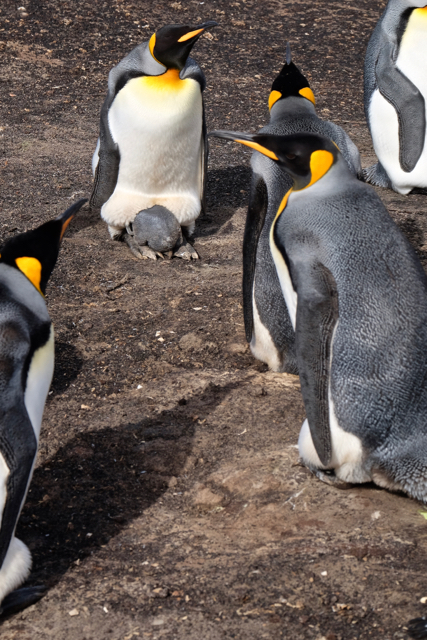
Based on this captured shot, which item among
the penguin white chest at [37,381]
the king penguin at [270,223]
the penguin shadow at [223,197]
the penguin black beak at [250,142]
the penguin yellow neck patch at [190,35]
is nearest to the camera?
the penguin white chest at [37,381]

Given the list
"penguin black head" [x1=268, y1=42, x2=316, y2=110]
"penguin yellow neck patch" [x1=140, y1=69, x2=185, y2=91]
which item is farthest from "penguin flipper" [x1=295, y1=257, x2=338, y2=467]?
"penguin yellow neck patch" [x1=140, y1=69, x2=185, y2=91]

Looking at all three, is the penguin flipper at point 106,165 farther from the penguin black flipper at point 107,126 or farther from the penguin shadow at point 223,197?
the penguin shadow at point 223,197

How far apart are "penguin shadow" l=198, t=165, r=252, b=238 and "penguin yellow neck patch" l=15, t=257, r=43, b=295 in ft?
9.98

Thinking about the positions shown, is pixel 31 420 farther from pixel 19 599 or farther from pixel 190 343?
pixel 190 343

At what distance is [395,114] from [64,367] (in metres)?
3.86

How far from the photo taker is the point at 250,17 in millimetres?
9984

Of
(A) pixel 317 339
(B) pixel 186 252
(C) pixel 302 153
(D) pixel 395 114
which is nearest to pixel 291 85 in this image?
(C) pixel 302 153

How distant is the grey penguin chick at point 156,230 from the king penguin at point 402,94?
216 cm

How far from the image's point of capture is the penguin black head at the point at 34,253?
266 cm

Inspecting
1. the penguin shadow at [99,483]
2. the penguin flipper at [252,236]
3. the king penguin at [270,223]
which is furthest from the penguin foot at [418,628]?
the penguin flipper at [252,236]

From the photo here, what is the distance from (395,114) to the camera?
6.34 m

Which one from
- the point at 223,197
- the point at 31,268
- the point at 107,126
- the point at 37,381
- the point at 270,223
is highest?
the point at 31,268

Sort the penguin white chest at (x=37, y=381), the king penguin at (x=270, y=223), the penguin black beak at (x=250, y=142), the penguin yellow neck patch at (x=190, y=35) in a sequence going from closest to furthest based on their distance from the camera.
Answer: the penguin white chest at (x=37, y=381) < the penguin black beak at (x=250, y=142) < the king penguin at (x=270, y=223) < the penguin yellow neck patch at (x=190, y=35)

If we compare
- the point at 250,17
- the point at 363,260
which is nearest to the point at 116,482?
the point at 363,260
